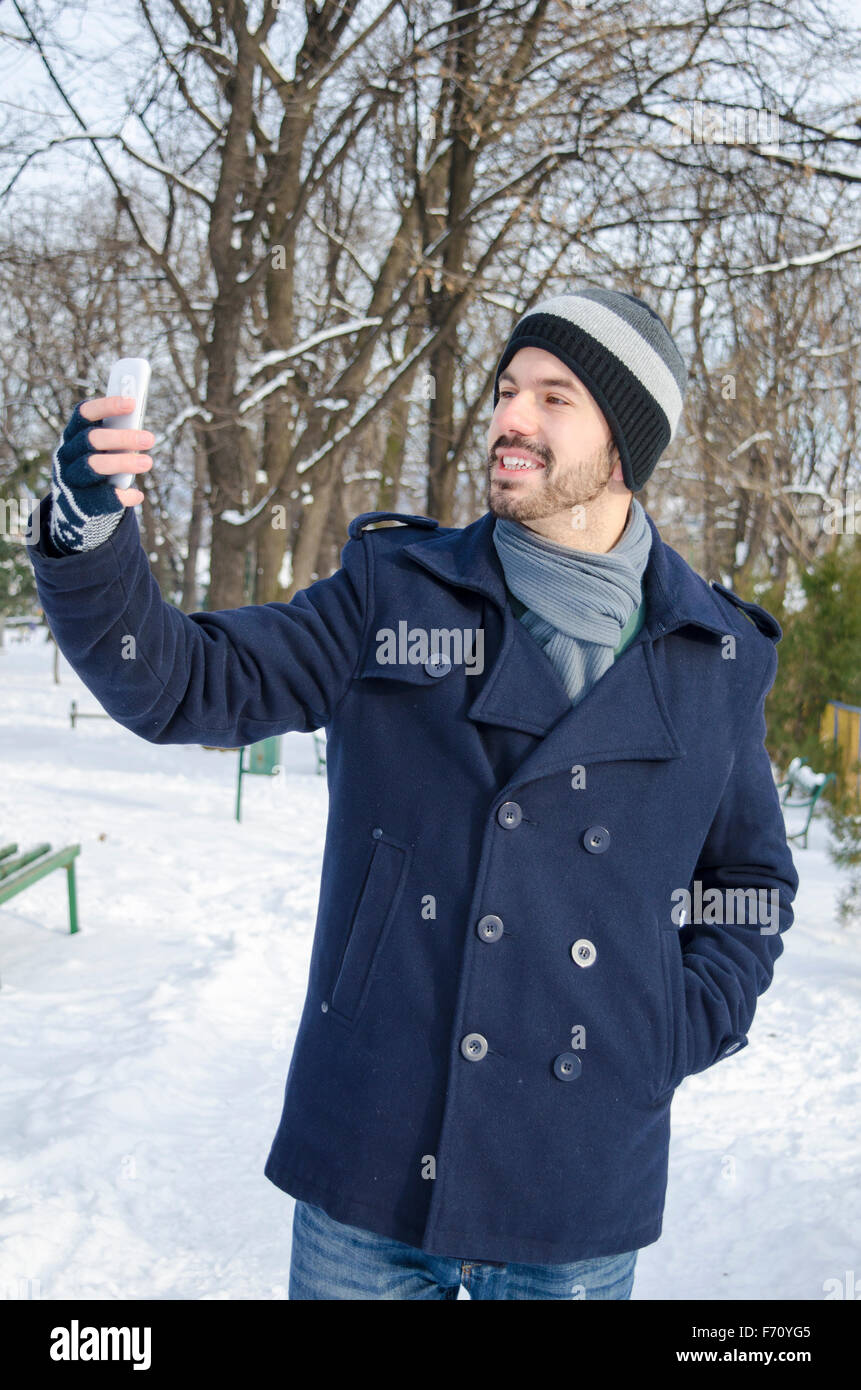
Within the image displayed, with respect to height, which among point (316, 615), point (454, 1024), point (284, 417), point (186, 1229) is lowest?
point (186, 1229)

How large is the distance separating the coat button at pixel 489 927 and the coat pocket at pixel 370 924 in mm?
133

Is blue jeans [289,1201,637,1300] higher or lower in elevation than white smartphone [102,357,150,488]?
lower

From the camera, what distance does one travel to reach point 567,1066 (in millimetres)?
1861

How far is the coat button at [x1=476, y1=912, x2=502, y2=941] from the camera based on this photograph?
183cm

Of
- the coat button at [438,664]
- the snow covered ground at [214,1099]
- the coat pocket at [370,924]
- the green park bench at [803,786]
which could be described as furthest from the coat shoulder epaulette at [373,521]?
the green park bench at [803,786]

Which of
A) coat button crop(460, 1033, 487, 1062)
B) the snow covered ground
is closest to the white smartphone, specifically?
coat button crop(460, 1033, 487, 1062)

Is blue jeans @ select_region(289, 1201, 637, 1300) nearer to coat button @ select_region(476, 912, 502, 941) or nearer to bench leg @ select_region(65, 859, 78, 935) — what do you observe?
coat button @ select_region(476, 912, 502, 941)

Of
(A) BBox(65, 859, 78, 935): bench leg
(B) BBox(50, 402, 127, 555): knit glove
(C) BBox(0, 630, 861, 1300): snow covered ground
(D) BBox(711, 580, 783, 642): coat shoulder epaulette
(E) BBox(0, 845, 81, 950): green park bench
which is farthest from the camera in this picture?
(A) BBox(65, 859, 78, 935): bench leg

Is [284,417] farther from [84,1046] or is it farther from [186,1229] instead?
[186,1229]

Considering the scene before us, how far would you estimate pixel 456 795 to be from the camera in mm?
1894

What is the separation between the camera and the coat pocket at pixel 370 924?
1.87 m

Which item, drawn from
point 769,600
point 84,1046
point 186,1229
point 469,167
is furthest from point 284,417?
point 186,1229

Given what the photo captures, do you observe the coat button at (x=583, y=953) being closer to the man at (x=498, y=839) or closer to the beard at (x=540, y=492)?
the man at (x=498, y=839)
